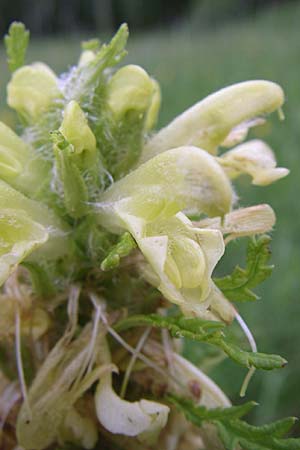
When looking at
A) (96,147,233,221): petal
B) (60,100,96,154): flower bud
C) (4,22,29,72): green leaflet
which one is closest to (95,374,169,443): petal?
(96,147,233,221): petal

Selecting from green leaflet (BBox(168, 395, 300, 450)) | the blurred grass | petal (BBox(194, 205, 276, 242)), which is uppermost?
petal (BBox(194, 205, 276, 242))

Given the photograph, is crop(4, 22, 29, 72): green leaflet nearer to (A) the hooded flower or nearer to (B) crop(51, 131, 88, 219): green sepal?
(B) crop(51, 131, 88, 219): green sepal

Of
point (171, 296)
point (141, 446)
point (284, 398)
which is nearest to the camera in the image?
point (171, 296)

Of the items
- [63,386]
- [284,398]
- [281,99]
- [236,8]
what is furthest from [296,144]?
[236,8]

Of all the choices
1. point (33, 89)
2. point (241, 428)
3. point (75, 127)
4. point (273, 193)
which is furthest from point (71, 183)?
point (273, 193)

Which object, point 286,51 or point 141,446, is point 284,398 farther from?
point 286,51

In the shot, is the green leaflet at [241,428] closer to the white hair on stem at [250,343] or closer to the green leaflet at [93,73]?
the white hair on stem at [250,343]

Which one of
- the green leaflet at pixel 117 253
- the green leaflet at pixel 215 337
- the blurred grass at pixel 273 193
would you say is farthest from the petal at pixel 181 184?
the blurred grass at pixel 273 193
